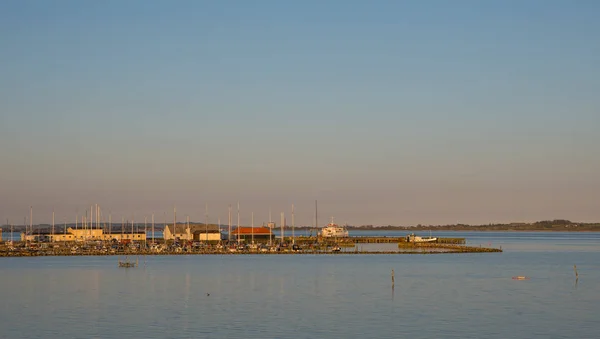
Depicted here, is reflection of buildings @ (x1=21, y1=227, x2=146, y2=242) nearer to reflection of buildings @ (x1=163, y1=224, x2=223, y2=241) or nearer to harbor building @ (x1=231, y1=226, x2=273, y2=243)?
reflection of buildings @ (x1=163, y1=224, x2=223, y2=241)

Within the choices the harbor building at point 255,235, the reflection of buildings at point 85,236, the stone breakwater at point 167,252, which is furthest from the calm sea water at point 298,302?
the reflection of buildings at point 85,236

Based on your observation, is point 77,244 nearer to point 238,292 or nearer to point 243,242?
point 243,242

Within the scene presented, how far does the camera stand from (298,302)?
70.0m

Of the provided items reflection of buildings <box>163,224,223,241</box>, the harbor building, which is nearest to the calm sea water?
the harbor building

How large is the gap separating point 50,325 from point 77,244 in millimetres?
119464

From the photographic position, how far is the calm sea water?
5372 centimetres

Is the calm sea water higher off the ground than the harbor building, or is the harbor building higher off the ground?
the harbor building

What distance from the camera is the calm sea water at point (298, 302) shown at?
5372cm

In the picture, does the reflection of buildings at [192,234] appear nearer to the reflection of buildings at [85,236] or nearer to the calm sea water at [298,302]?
the reflection of buildings at [85,236]

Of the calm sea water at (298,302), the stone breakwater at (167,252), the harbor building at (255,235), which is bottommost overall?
the calm sea water at (298,302)

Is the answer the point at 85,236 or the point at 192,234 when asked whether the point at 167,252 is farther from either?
the point at 85,236

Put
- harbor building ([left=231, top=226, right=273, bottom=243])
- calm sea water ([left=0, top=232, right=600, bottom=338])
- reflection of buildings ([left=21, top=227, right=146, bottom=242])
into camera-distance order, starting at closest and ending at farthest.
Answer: calm sea water ([left=0, top=232, right=600, bottom=338]) → harbor building ([left=231, top=226, right=273, bottom=243]) → reflection of buildings ([left=21, top=227, right=146, bottom=242])

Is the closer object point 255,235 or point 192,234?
point 255,235

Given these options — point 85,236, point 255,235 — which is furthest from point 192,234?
point 85,236
